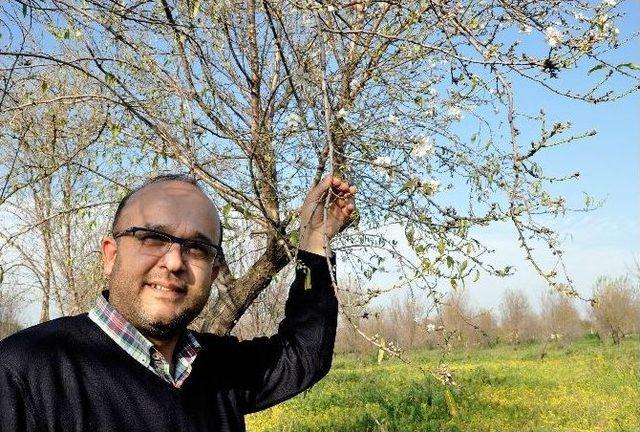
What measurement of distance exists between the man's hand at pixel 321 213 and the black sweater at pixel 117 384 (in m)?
0.48

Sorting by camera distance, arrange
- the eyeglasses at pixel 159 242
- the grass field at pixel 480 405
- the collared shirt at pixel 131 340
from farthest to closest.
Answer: the grass field at pixel 480 405, the eyeglasses at pixel 159 242, the collared shirt at pixel 131 340

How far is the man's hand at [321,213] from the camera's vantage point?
2434mm

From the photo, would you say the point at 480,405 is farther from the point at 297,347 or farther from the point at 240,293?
the point at 297,347

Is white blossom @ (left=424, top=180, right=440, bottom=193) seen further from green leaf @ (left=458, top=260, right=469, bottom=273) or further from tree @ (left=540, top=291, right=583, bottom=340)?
tree @ (left=540, top=291, right=583, bottom=340)

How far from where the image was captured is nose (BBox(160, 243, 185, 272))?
1890mm

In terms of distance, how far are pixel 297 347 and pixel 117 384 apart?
2.73ft

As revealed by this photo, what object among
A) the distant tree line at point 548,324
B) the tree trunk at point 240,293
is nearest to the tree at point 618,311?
the distant tree line at point 548,324

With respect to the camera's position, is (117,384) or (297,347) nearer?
(117,384)

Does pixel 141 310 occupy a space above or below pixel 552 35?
below

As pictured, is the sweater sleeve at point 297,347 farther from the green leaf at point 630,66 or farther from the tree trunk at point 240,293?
the tree trunk at point 240,293

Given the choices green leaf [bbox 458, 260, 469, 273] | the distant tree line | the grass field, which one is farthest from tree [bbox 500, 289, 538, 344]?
green leaf [bbox 458, 260, 469, 273]

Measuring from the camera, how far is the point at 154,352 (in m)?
1.88

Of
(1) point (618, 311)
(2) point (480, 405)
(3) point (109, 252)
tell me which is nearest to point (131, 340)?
(3) point (109, 252)

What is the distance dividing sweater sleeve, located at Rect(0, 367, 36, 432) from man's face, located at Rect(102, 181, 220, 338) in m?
0.38
